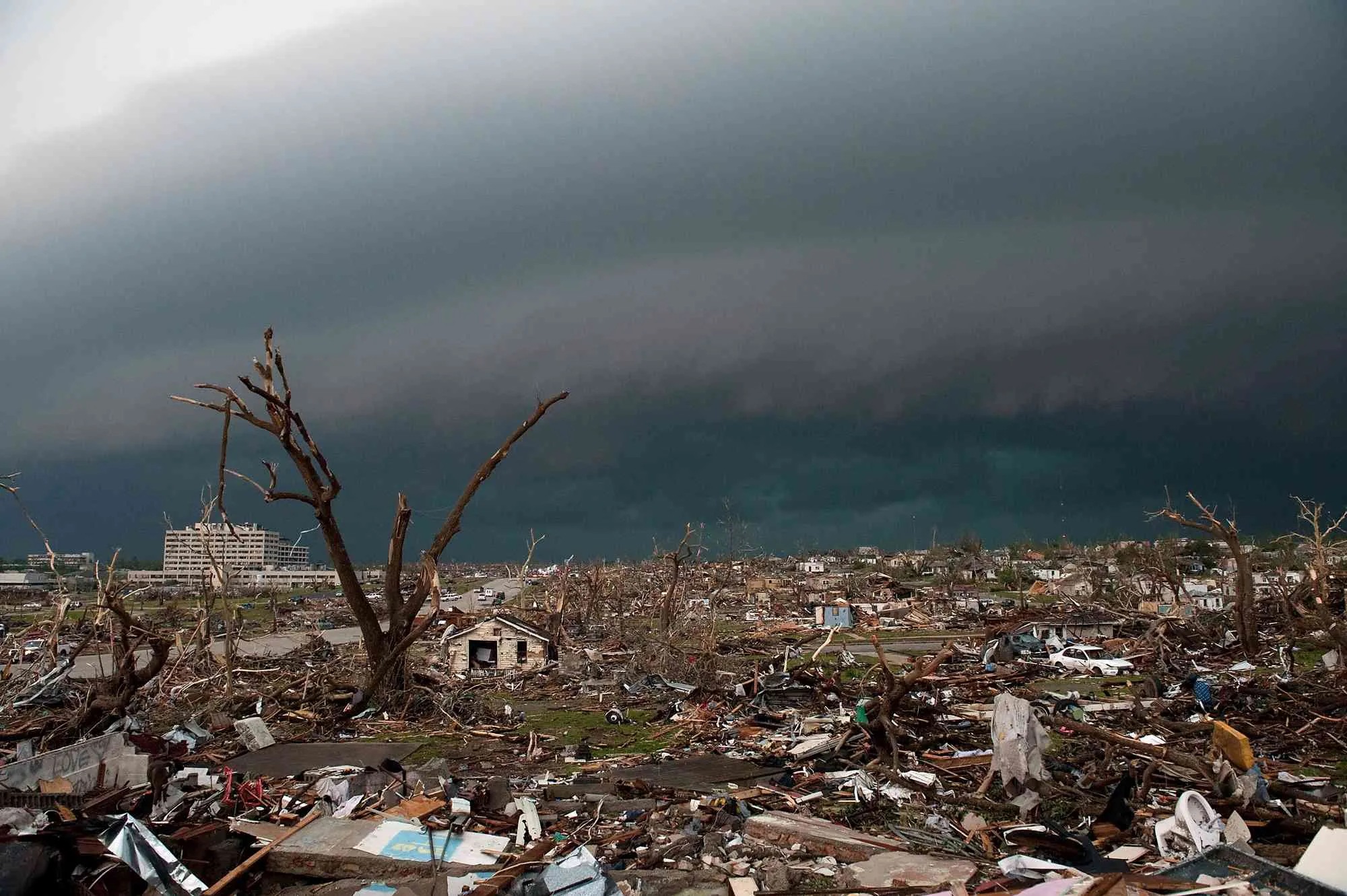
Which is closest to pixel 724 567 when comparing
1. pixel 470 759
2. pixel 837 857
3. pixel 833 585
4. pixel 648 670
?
pixel 833 585

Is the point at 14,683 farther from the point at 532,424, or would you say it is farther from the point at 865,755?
the point at 865,755

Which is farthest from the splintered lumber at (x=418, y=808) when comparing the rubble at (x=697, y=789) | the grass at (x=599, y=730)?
the grass at (x=599, y=730)

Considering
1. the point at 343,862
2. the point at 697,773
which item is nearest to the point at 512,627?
the point at 697,773

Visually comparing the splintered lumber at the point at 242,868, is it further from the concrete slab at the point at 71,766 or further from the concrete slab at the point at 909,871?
the concrete slab at the point at 909,871

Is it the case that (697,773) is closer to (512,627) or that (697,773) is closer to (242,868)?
(242,868)

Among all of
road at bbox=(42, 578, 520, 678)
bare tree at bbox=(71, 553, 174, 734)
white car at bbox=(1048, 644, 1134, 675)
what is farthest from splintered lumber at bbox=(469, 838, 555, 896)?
road at bbox=(42, 578, 520, 678)

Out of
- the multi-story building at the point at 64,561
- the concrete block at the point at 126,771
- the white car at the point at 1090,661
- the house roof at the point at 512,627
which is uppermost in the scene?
the multi-story building at the point at 64,561
